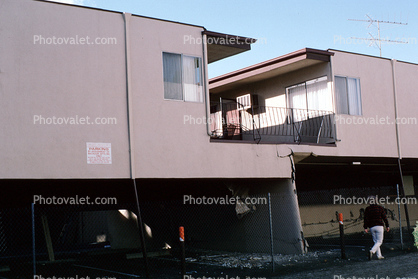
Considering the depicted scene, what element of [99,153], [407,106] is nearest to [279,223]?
[99,153]

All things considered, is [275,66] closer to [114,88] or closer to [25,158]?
[114,88]

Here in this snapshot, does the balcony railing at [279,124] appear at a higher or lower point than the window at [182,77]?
lower

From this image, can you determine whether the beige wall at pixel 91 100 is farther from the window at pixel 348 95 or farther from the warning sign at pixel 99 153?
the window at pixel 348 95

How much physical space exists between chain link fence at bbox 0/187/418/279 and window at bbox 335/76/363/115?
378 cm

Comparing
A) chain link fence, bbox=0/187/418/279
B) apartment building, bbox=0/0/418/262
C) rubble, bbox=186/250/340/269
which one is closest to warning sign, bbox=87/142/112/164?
apartment building, bbox=0/0/418/262

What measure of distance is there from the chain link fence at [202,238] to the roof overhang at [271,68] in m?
4.50

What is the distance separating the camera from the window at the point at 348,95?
16.8 meters

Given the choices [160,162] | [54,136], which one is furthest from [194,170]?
[54,136]

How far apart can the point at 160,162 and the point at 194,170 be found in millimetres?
1085

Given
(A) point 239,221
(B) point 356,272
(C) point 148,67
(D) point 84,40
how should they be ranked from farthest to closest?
1. (A) point 239,221
2. (C) point 148,67
3. (D) point 84,40
4. (B) point 356,272

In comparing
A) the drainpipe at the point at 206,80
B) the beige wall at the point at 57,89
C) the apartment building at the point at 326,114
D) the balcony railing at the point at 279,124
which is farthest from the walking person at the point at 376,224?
the beige wall at the point at 57,89

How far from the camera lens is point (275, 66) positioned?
17078mm

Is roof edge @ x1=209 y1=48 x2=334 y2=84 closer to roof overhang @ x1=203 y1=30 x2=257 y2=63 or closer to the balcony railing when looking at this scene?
the balcony railing

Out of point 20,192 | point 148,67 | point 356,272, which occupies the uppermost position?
point 148,67
